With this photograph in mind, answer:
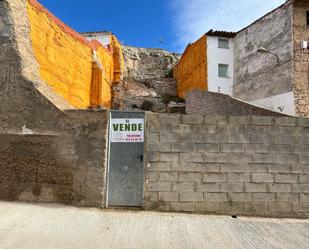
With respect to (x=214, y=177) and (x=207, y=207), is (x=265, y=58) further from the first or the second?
(x=207, y=207)

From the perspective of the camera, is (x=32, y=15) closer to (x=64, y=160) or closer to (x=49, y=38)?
(x=49, y=38)

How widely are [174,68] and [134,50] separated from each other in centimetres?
466

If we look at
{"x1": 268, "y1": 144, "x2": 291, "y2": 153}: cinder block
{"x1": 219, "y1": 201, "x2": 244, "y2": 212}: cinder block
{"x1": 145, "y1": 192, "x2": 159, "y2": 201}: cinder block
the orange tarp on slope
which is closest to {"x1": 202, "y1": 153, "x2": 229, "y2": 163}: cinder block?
{"x1": 219, "y1": 201, "x2": 244, "y2": 212}: cinder block

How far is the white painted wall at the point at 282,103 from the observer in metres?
17.0

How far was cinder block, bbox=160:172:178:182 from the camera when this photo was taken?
5645mm

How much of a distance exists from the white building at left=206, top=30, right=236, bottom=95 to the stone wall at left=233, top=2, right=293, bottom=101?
411mm

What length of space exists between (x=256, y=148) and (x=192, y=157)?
123 centimetres

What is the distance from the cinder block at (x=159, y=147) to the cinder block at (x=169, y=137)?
0.31 feet

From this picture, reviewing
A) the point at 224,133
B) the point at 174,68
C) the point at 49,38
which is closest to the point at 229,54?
the point at 174,68

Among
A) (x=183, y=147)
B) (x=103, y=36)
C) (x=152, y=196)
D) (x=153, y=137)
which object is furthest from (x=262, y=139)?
(x=103, y=36)

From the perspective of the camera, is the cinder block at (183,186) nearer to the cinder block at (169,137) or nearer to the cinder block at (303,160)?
the cinder block at (169,137)

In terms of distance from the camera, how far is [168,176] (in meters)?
5.66

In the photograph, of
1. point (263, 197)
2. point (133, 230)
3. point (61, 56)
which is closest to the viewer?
point (133, 230)

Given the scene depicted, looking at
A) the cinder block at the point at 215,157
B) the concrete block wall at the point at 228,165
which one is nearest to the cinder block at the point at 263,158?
the concrete block wall at the point at 228,165
